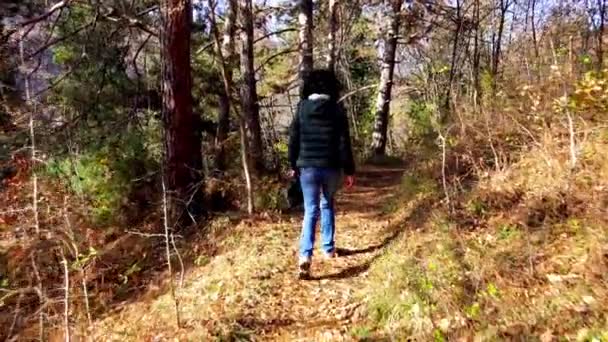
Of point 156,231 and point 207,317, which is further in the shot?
point 156,231

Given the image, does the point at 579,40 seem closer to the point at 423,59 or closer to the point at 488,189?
the point at 488,189

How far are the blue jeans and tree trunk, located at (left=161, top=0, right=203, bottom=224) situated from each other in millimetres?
2478

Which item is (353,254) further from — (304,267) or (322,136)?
(322,136)

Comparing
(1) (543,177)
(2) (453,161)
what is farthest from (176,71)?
(1) (543,177)

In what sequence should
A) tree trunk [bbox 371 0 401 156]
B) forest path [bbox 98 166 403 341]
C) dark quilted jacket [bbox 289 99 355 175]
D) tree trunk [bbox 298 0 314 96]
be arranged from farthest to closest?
tree trunk [bbox 371 0 401 156]
tree trunk [bbox 298 0 314 96]
dark quilted jacket [bbox 289 99 355 175]
forest path [bbox 98 166 403 341]

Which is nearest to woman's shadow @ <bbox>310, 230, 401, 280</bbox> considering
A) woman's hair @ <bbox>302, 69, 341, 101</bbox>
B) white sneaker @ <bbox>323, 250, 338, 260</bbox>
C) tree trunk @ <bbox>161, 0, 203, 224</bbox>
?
white sneaker @ <bbox>323, 250, 338, 260</bbox>

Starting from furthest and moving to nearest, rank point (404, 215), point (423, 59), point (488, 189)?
point (423, 59) < point (404, 215) < point (488, 189)

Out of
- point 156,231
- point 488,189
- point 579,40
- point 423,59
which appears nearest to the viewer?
point 488,189

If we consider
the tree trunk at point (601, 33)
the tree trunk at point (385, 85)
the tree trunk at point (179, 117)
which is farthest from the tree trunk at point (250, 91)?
the tree trunk at point (385, 85)

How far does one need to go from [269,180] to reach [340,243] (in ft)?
9.23

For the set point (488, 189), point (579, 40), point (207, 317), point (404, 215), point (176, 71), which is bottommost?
point (207, 317)

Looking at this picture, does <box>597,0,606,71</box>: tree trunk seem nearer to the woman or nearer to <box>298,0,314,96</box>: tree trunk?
the woman

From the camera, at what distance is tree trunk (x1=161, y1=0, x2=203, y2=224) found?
7.53 m

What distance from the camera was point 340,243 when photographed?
21.8 ft
